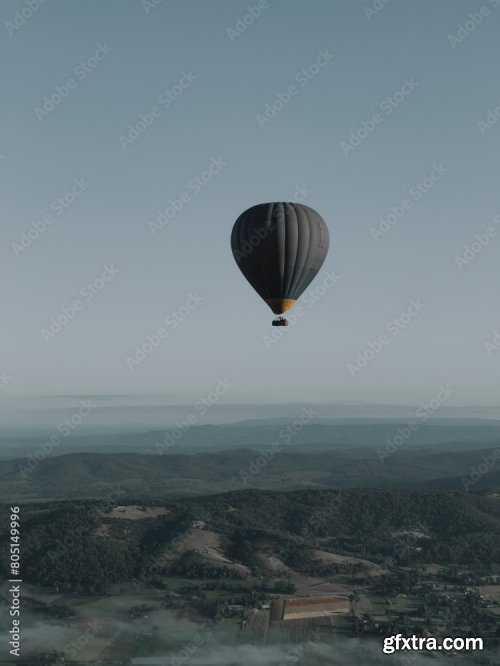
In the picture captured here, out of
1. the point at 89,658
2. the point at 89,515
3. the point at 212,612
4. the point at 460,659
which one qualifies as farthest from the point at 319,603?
the point at 89,515

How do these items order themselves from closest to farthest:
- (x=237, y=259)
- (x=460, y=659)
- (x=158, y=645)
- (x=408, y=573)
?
1. (x=237, y=259)
2. (x=460, y=659)
3. (x=158, y=645)
4. (x=408, y=573)

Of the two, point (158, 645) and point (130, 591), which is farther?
point (130, 591)

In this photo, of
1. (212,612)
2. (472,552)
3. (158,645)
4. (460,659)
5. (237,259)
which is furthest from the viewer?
(472,552)

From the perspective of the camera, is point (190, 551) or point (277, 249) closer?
point (277, 249)

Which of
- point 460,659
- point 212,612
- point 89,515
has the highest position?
point 89,515

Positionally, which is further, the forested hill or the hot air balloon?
the forested hill

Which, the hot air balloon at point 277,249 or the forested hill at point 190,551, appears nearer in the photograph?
the hot air balloon at point 277,249

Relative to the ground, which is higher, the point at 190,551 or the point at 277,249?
the point at 277,249

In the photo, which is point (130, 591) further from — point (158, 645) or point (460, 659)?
point (460, 659)
